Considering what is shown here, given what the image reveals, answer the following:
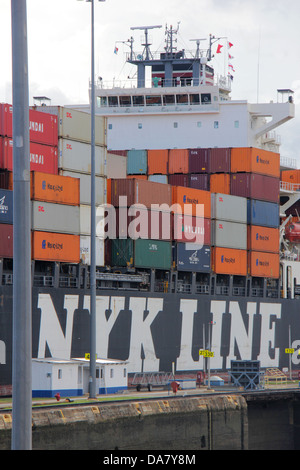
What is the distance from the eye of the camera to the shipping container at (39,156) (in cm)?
3241

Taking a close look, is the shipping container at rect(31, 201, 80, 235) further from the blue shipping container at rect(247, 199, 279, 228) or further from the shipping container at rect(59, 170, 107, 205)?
the blue shipping container at rect(247, 199, 279, 228)

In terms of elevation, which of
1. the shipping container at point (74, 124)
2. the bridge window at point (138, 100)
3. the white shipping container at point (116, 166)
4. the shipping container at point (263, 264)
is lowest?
the shipping container at point (263, 264)

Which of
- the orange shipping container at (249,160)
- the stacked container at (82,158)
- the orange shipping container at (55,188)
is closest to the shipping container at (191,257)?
the stacked container at (82,158)

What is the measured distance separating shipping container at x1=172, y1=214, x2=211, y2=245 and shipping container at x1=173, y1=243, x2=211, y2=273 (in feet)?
1.13

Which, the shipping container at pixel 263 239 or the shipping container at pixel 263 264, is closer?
the shipping container at pixel 263 239

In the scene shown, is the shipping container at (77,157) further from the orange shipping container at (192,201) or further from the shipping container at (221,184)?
the shipping container at (221,184)

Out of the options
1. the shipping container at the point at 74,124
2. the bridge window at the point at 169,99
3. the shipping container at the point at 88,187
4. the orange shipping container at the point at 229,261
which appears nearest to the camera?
the shipping container at the point at 74,124

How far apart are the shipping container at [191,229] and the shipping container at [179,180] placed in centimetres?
436

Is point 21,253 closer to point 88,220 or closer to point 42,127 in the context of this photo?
point 42,127

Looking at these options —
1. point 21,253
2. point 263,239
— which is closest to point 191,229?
point 263,239

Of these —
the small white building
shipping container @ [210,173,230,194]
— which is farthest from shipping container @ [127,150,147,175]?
the small white building

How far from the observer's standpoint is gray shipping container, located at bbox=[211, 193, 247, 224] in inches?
1716

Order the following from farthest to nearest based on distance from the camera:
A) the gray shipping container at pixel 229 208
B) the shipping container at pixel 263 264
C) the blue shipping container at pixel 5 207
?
the shipping container at pixel 263 264, the gray shipping container at pixel 229 208, the blue shipping container at pixel 5 207
